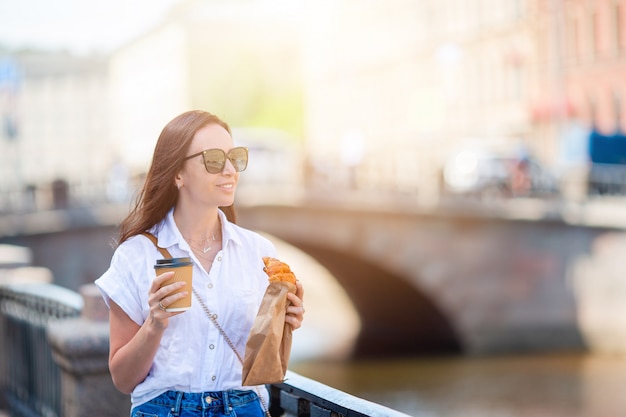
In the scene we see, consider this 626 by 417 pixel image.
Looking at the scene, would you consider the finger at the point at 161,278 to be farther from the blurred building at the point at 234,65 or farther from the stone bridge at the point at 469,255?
the blurred building at the point at 234,65

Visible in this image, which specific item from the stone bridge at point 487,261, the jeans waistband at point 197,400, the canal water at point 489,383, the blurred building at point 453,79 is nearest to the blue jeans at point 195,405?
the jeans waistband at point 197,400

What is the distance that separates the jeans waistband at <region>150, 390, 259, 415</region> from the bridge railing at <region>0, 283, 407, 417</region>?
11.2 inches

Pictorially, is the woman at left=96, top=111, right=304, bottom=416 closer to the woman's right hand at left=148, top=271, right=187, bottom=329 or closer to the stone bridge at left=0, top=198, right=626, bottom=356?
the woman's right hand at left=148, top=271, right=187, bottom=329

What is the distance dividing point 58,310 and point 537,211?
1650 centimetres

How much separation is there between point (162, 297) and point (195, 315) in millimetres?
196

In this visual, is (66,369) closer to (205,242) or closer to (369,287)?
(205,242)

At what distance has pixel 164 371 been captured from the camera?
8.36 feet

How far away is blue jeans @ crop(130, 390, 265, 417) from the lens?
256cm

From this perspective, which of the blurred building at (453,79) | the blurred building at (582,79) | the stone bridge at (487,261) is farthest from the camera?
the blurred building at (453,79)

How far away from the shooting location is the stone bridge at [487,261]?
20578 millimetres

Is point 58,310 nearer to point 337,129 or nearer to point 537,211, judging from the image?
point 537,211

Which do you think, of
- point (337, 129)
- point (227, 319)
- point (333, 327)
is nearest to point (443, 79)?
point (337, 129)

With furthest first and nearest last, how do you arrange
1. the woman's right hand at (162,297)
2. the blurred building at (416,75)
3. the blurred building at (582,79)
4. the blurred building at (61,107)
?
the blurred building at (61,107) → the blurred building at (416,75) → the blurred building at (582,79) → the woman's right hand at (162,297)

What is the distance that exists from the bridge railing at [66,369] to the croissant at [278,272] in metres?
0.35
